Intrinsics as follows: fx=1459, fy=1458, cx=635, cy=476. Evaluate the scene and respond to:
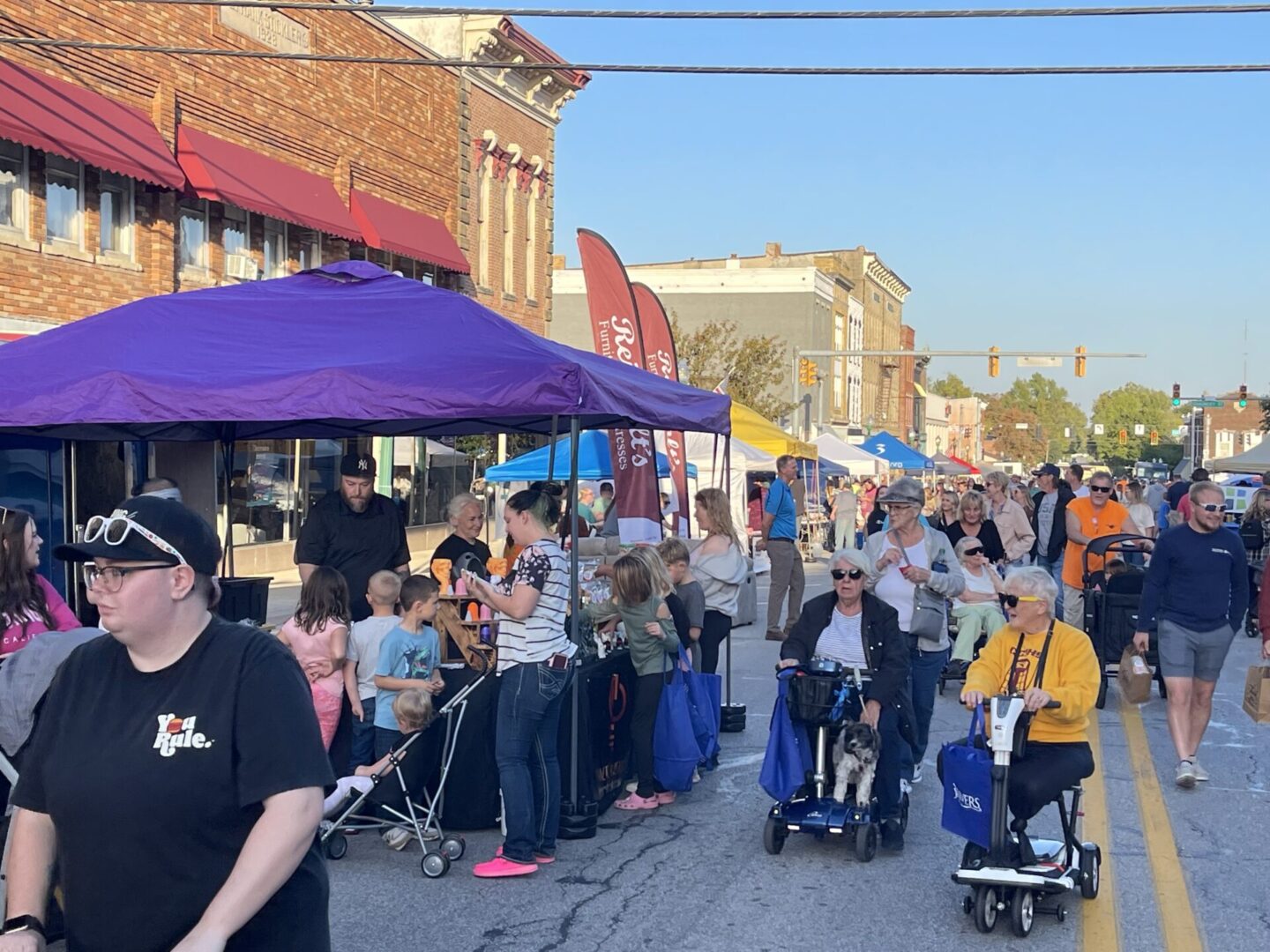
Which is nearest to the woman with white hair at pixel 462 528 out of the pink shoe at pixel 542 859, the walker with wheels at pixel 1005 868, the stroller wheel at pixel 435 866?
the pink shoe at pixel 542 859

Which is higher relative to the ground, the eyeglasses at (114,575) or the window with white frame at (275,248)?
the window with white frame at (275,248)

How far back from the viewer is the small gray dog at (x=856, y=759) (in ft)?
24.0

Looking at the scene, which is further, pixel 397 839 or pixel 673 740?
pixel 673 740

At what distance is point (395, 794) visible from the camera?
7609 mm

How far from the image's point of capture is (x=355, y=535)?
914cm

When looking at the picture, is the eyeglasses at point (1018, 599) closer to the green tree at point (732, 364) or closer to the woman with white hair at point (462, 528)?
the woman with white hair at point (462, 528)

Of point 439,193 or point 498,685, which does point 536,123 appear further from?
point 498,685

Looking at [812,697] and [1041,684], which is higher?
[1041,684]

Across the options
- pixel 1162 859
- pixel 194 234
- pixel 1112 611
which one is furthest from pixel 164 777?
pixel 194 234

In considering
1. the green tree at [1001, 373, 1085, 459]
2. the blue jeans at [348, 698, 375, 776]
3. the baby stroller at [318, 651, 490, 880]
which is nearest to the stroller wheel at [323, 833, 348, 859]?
the baby stroller at [318, 651, 490, 880]

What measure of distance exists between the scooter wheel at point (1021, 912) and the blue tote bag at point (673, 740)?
2.70 meters

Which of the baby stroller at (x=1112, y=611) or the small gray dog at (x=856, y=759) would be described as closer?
the small gray dog at (x=856, y=759)

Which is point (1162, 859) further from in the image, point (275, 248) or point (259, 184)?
point (275, 248)

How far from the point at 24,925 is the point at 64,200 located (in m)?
17.1
